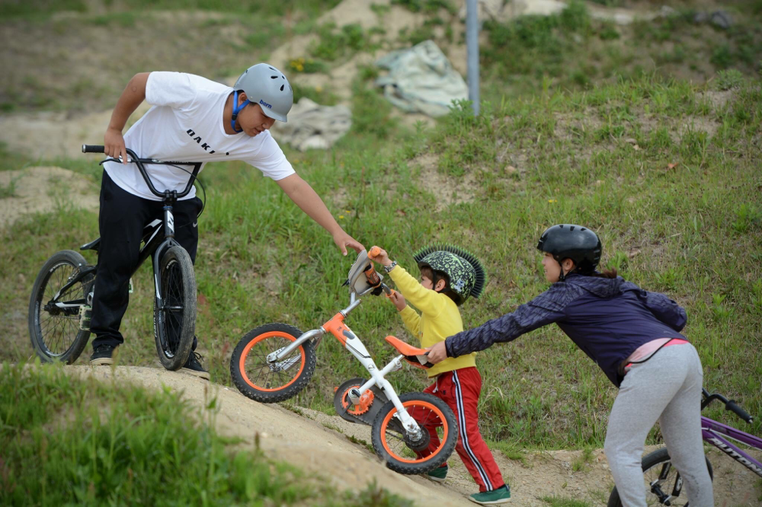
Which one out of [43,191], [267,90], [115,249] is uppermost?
[267,90]

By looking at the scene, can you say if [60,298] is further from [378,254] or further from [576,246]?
[576,246]

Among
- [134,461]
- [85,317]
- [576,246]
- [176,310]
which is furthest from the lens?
[85,317]

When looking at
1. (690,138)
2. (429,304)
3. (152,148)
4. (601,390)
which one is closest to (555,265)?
(429,304)

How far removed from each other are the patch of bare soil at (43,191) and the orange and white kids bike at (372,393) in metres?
5.11

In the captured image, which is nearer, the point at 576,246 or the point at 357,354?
the point at 576,246

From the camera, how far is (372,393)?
4.12m

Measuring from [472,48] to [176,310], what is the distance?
5.39 m

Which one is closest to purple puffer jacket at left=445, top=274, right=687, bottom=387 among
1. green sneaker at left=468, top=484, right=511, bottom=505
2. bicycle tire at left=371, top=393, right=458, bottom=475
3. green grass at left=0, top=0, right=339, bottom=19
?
bicycle tire at left=371, top=393, right=458, bottom=475

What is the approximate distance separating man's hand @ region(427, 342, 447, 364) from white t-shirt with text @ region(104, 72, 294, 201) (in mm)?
1574

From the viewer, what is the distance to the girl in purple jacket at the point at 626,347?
3.39 meters

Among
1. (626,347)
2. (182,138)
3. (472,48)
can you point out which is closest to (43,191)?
(182,138)

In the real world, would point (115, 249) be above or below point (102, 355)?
above

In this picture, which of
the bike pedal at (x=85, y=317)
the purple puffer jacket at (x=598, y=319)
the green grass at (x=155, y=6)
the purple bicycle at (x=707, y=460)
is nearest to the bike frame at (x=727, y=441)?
the purple bicycle at (x=707, y=460)

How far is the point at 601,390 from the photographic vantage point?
5.43 meters
